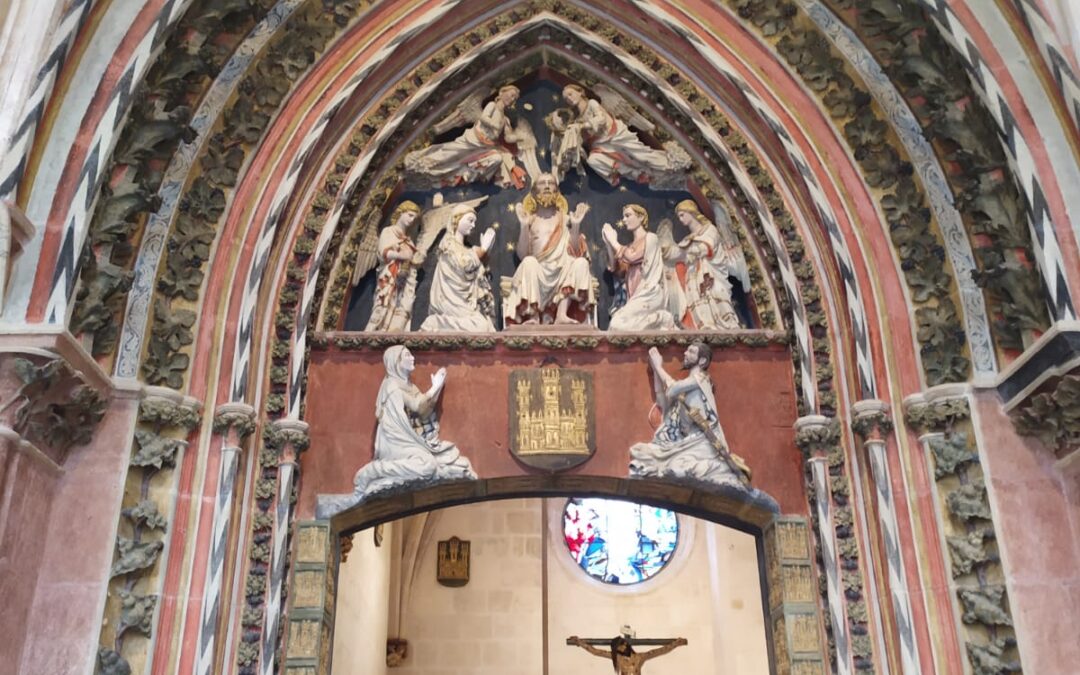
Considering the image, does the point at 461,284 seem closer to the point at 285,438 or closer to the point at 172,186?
the point at 285,438

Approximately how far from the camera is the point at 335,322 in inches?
311

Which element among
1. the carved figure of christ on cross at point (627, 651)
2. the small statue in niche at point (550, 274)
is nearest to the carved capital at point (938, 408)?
the small statue in niche at point (550, 274)

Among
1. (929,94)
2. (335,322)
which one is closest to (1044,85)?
(929,94)

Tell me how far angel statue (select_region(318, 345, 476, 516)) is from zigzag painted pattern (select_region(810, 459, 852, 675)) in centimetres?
234

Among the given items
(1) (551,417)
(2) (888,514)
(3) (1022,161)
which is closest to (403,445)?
(1) (551,417)

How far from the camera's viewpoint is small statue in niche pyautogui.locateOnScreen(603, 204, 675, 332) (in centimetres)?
790

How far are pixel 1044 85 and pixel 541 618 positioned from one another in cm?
984

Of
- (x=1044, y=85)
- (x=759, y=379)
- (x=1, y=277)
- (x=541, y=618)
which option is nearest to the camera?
(x=1, y=277)

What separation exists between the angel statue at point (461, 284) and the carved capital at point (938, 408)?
301cm

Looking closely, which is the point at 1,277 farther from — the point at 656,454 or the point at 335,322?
the point at 656,454

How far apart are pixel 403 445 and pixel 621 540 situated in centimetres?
794

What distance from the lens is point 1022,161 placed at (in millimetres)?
6246

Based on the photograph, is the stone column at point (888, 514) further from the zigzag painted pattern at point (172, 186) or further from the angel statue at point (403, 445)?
the zigzag painted pattern at point (172, 186)

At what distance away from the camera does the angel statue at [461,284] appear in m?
7.89
